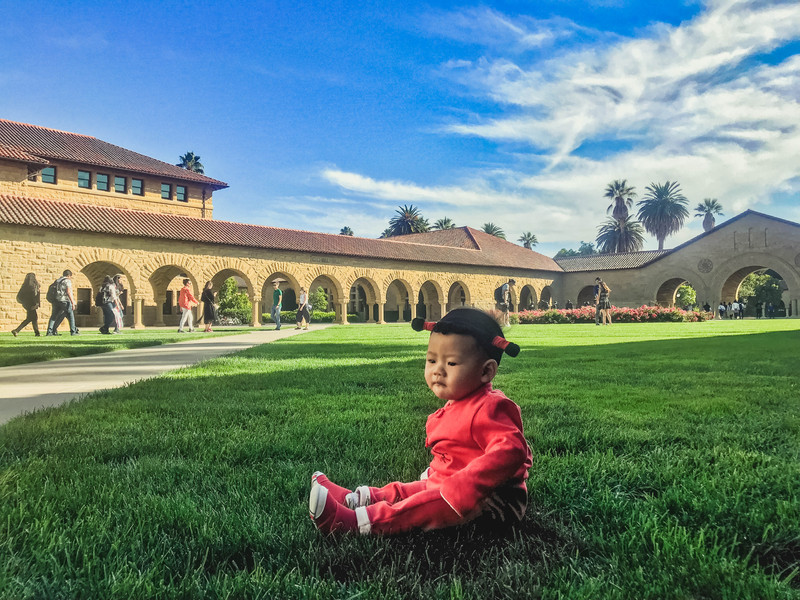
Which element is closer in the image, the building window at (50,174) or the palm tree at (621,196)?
the building window at (50,174)

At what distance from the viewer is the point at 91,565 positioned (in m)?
1.55

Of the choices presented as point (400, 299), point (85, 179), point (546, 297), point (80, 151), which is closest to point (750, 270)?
point (546, 297)

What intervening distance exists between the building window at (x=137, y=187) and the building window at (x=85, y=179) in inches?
93.4

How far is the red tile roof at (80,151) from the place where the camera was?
98.1 feet

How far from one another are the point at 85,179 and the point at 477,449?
36151mm

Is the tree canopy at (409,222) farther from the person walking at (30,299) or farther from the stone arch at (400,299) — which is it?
the person walking at (30,299)

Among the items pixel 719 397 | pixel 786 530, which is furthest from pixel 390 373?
pixel 786 530

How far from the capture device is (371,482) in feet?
7.54

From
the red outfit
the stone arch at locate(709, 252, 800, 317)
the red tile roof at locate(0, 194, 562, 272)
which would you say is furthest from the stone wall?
the red outfit

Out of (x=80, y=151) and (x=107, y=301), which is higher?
(x=80, y=151)

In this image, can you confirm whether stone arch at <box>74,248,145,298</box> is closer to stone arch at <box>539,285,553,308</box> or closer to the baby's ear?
the baby's ear

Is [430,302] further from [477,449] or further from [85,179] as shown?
[477,449]

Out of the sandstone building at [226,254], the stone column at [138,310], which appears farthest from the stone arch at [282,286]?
the stone column at [138,310]

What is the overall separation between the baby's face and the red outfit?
54 millimetres
